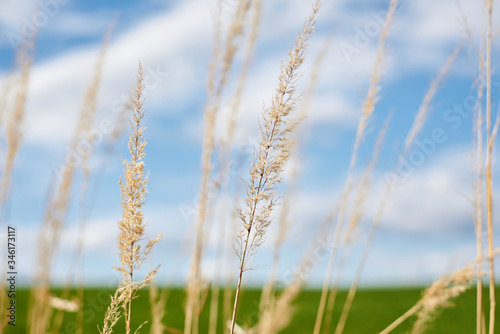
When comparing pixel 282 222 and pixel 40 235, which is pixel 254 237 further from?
pixel 40 235

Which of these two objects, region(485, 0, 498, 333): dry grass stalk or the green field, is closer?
region(485, 0, 498, 333): dry grass stalk

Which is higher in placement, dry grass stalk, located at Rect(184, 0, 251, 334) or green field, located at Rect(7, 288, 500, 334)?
dry grass stalk, located at Rect(184, 0, 251, 334)

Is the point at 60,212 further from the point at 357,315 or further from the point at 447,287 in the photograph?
the point at 357,315

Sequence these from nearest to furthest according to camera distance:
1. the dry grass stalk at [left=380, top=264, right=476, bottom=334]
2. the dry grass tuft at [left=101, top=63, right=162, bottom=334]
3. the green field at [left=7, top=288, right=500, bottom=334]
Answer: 1. the dry grass tuft at [left=101, top=63, right=162, bottom=334]
2. the dry grass stalk at [left=380, top=264, right=476, bottom=334]
3. the green field at [left=7, top=288, right=500, bottom=334]

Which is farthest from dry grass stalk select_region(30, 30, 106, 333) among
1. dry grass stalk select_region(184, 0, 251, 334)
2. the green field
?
the green field

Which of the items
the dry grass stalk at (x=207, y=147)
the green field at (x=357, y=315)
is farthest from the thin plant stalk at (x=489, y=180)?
the green field at (x=357, y=315)

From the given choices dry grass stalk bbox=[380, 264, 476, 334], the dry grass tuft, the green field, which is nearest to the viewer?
the dry grass tuft

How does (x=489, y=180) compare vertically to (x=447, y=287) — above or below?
above

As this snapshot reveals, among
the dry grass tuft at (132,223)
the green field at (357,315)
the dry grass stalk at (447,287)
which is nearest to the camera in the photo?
the dry grass tuft at (132,223)

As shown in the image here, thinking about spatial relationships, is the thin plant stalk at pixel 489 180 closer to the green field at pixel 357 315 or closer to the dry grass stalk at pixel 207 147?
the dry grass stalk at pixel 207 147

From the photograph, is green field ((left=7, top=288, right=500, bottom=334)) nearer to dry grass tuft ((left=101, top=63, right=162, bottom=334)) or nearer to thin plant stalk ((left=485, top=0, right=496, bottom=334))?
thin plant stalk ((left=485, top=0, right=496, bottom=334))

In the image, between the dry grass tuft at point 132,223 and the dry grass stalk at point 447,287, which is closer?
the dry grass tuft at point 132,223

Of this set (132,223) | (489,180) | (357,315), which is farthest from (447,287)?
(357,315)

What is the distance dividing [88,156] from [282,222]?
5.13ft
